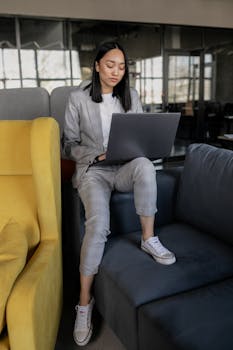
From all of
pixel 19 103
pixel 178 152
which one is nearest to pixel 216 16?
pixel 178 152

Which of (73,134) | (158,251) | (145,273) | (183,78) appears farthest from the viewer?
(183,78)

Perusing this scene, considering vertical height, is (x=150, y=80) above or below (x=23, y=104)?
above

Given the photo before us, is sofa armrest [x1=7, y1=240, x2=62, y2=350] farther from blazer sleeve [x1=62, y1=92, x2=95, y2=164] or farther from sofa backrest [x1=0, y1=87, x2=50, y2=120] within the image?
sofa backrest [x1=0, y1=87, x2=50, y2=120]

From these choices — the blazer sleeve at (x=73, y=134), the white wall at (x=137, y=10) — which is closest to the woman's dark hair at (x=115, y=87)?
the blazer sleeve at (x=73, y=134)

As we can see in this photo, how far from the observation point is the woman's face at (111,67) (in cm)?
177

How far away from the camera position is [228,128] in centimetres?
725

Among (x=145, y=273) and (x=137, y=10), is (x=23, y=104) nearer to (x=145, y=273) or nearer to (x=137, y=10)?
(x=145, y=273)

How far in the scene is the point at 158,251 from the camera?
1539 mm

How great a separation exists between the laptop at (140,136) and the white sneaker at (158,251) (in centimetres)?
43

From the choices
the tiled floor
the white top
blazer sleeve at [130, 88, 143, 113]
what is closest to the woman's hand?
the white top

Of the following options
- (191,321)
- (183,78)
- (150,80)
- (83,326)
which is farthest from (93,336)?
(183,78)

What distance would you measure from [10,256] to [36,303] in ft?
0.67

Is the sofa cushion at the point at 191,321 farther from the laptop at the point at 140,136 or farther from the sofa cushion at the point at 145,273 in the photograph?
the laptop at the point at 140,136

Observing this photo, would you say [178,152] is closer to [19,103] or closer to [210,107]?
[210,107]
